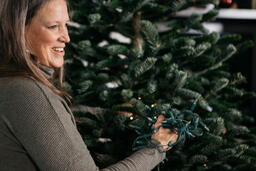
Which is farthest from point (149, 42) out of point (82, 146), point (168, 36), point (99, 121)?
point (82, 146)

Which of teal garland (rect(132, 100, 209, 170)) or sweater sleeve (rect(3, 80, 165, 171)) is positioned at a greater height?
sweater sleeve (rect(3, 80, 165, 171))

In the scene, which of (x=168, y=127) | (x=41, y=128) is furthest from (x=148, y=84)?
(x=41, y=128)

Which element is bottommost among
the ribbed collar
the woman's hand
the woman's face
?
the woman's hand

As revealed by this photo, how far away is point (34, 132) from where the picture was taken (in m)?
0.60

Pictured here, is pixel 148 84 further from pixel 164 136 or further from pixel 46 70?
pixel 46 70

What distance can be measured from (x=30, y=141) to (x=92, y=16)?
55 centimetres

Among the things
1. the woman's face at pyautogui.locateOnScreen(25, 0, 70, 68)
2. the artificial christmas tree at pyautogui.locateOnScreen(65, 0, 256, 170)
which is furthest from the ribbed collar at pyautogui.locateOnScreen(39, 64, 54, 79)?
the artificial christmas tree at pyautogui.locateOnScreen(65, 0, 256, 170)

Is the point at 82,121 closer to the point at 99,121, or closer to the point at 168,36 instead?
the point at 99,121

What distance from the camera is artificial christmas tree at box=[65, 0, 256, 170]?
936 millimetres

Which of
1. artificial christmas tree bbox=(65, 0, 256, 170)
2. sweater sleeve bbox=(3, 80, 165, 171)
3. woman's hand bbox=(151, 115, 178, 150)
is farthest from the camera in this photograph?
artificial christmas tree bbox=(65, 0, 256, 170)

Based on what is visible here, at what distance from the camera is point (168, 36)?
3.50ft

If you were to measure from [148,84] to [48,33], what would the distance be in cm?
43

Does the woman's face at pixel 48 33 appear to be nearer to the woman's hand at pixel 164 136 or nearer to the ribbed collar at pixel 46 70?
the ribbed collar at pixel 46 70

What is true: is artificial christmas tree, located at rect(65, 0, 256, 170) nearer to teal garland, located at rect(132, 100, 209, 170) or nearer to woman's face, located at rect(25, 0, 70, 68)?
teal garland, located at rect(132, 100, 209, 170)
